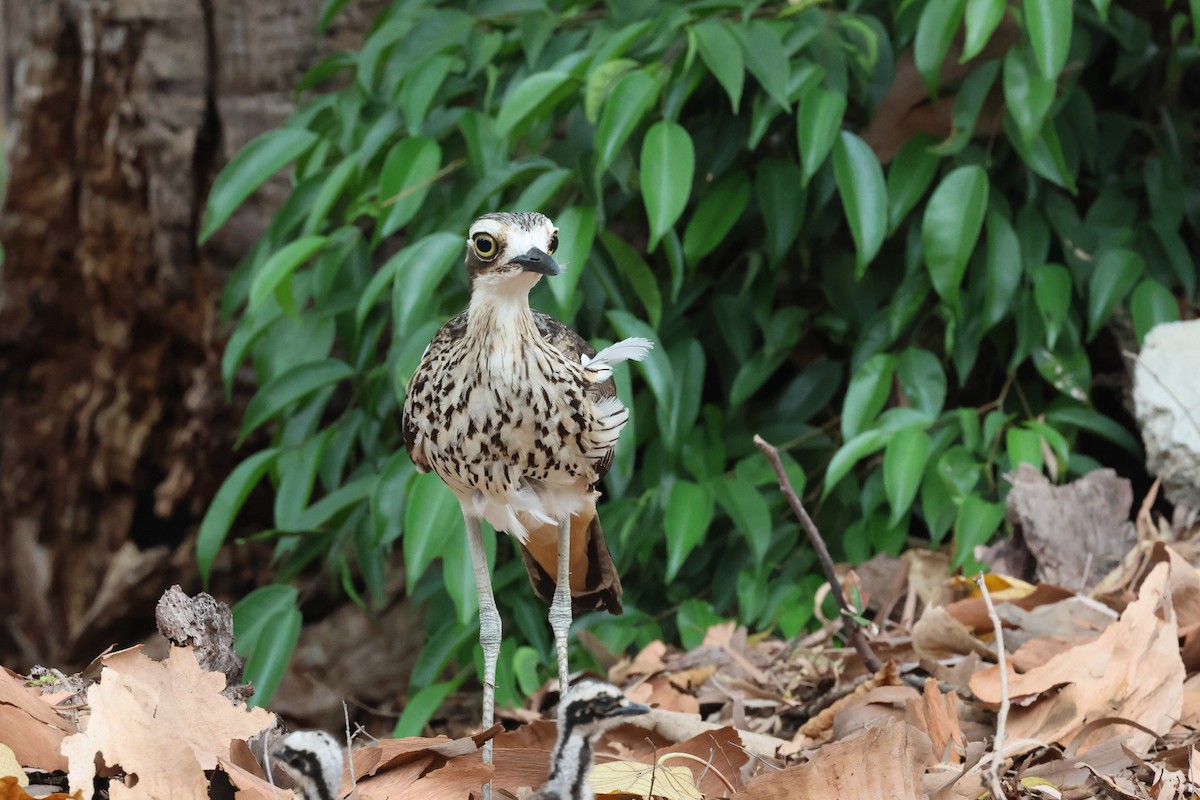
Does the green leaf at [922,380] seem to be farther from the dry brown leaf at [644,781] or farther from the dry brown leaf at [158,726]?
the dry brown leaf at [158,726]

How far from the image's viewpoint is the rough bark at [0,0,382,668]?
456 centimetres

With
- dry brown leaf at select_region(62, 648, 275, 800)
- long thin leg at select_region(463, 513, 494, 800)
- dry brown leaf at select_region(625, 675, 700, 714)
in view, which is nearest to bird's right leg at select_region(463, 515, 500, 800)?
long thin leg at select_region(463, 513, 494, 800)

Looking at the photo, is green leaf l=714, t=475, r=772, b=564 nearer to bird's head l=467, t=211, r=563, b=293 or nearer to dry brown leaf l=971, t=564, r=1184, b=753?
dry brown leaf l=971, t=564, r=1184, b=753

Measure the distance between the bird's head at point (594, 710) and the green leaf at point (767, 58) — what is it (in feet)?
5.89

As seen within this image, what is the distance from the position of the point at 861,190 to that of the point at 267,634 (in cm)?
190

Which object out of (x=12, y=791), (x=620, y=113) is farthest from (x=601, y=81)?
(x=12, y=791)

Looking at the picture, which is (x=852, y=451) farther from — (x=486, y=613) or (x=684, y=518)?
(x=486, y=613)

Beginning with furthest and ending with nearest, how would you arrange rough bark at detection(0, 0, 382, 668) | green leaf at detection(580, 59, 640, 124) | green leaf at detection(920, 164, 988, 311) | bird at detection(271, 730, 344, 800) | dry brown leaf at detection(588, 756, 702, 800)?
rough bark at detection(0, 0, 382, 668) < green leaf at detection(920, 164, 988, 311) < green leaf at detection(580, 59, 640, 124) < dry brown leaf at detection(588, 756, 702, 800) < bird at detection(271, 730, 344, 800)

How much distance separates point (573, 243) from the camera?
3.23 m

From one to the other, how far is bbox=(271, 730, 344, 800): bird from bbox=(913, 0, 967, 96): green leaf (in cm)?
232

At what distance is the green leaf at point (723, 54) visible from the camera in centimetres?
307

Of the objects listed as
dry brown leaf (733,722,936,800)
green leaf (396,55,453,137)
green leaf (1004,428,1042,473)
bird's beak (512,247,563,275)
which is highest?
bird's beak (512,247,563,275)

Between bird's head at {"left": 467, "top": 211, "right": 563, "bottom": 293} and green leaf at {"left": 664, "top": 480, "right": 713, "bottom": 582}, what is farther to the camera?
green leaf at {"left": 664, "top": 480, "right": 713, "bottom": 582}

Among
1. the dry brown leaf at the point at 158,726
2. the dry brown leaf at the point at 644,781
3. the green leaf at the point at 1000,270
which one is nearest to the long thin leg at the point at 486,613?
the dry brown leaf at the point at 644,781
